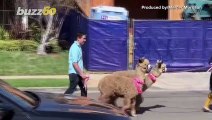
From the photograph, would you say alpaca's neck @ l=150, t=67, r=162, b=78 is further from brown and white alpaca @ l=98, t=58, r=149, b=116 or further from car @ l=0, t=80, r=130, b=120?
car @ l=0, t=80, r=130, b=120

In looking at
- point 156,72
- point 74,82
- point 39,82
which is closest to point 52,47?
point 39,82

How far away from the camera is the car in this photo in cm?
511

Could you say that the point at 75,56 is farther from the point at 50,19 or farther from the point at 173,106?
the point at 50,19

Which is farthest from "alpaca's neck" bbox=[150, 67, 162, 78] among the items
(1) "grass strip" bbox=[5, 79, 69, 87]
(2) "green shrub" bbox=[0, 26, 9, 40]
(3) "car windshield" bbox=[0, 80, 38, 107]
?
(2) "green shrub" bbox=[0, 26, 9, 40]

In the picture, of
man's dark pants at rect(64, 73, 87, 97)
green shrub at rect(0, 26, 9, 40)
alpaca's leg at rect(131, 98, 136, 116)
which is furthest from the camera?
green shrub at rect(0, 26, 9, 40)

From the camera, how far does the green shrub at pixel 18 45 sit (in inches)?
968

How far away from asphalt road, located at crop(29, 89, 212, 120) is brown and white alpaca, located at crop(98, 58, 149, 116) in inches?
17.5

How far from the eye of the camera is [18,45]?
2480 centimetres

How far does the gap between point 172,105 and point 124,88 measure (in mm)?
2848

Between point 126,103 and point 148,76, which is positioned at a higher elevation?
point 148,76

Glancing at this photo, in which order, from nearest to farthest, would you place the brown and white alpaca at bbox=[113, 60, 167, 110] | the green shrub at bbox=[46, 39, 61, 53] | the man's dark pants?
the brown and white alpaca at bbox=[113, 60, 167, 110], the man's dark pants, the green shrub at bbox=[46, 39, 61, 53]

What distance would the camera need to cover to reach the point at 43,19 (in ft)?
Answer: 81.4

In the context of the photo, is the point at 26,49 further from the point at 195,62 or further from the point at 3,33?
the point at 195,62

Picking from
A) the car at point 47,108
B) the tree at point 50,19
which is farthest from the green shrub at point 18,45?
the car at point 47,108
